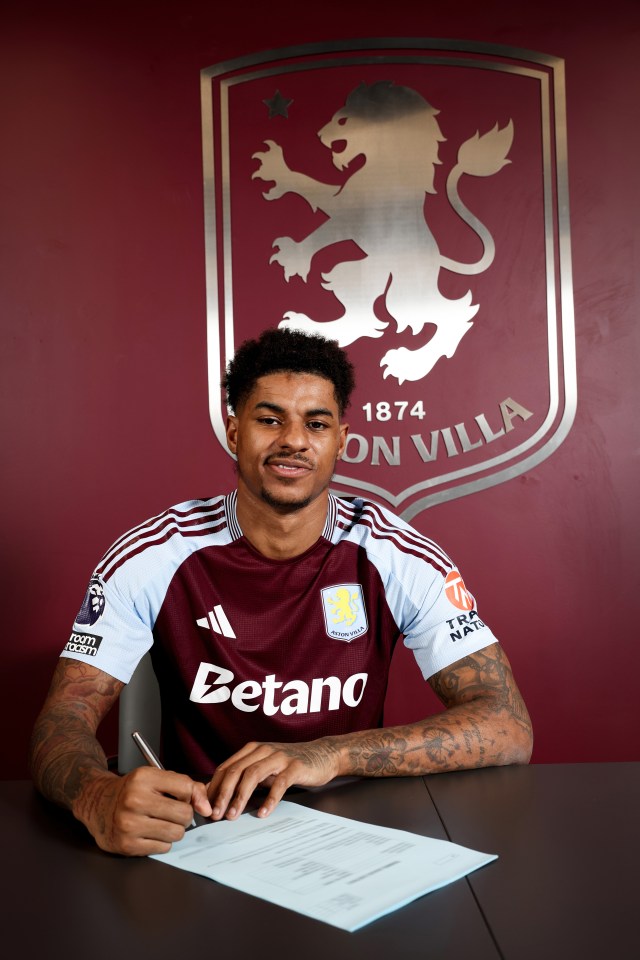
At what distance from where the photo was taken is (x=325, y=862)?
2.79 ft

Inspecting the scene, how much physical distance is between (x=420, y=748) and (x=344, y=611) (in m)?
0.40

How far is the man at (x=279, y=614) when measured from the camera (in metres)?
1.43

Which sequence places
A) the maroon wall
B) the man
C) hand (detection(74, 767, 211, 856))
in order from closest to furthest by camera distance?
hand (detection(74, 767, 211, 856)) → the man → the maroon wall

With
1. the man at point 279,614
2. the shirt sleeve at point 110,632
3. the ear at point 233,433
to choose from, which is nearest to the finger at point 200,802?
the man at point 279,614

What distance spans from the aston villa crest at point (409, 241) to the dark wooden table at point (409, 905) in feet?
4.59

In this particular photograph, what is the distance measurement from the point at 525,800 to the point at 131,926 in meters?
0.54

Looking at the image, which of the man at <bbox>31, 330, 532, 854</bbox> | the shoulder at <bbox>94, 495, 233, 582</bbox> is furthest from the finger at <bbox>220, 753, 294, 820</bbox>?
the shoulder at <bbox>94, 495, 233, 582</bbox>

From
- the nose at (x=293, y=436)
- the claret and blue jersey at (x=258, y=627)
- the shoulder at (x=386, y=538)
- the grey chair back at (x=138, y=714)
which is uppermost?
the nose at (x=293, y=436)

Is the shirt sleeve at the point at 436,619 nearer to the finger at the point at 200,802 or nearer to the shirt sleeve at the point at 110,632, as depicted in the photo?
the shirt sleeve at the point at 110,632

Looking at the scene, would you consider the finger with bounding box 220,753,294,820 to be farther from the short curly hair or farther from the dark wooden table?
the short curly hair

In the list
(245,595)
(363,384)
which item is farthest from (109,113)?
(245,595)

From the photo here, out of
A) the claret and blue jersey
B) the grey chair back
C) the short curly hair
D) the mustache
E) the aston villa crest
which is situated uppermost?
the aston villa crest

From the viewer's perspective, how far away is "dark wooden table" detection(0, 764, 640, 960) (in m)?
0.69

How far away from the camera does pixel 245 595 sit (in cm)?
157
